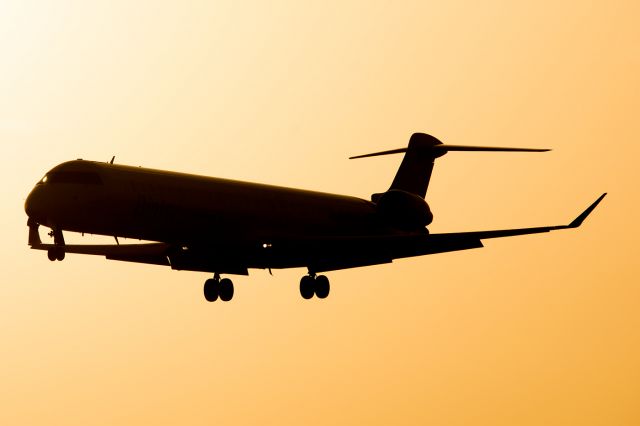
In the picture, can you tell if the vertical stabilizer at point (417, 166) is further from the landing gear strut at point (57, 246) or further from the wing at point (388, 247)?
the landing gear strut at point (57, 246)

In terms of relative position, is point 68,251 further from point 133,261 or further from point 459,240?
point 459,240

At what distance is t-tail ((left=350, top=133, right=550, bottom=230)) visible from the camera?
58.4 metres

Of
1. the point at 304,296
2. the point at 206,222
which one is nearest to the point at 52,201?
the point at 206,222

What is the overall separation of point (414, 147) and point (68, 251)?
1697 centimetres

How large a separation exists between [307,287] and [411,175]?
856cm

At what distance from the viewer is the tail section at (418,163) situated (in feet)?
202

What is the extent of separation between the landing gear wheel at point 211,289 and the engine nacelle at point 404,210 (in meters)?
8.94

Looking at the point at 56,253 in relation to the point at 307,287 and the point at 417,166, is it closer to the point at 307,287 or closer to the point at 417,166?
the point at 307,287

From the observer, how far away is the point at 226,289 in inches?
2096

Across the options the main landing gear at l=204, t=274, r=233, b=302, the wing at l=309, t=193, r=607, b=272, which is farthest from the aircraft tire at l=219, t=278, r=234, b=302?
the wing at l=309, t=193, r=607, b=272

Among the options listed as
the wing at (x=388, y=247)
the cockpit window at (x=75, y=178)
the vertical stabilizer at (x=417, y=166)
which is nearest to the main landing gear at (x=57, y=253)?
the cockpit window at (x=75, y=178)

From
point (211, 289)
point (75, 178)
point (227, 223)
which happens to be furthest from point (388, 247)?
point (75, 178)

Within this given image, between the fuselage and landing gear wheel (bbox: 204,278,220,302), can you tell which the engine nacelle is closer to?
the fuselage

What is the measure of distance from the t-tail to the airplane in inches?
2.6
